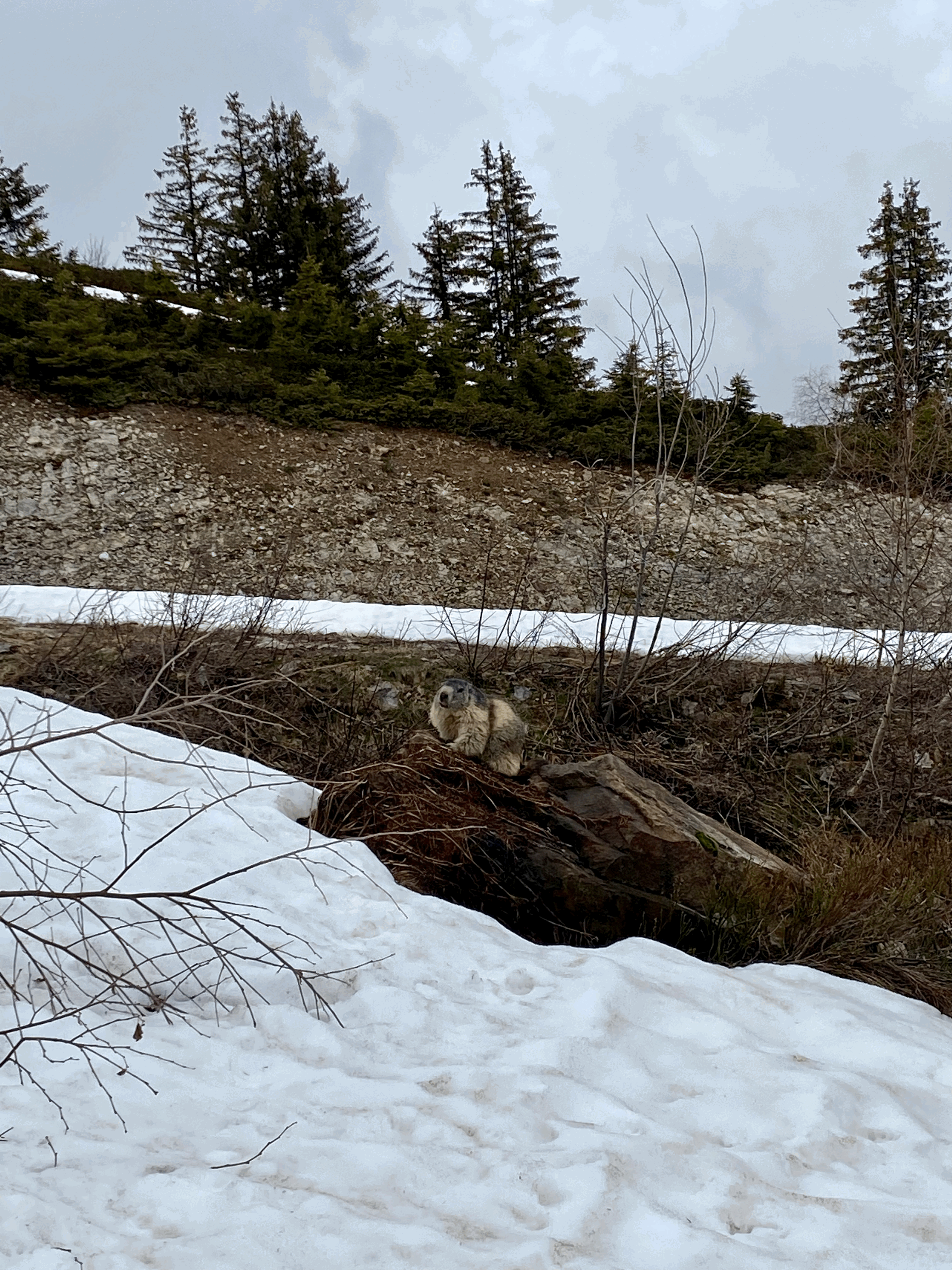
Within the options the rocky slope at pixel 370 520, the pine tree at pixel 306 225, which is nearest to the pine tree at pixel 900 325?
the rocky slope at pixel 370 520

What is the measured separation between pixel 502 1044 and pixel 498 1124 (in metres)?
0.54

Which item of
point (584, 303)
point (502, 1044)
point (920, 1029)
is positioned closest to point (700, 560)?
point (584, 303)

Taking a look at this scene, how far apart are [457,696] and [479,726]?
29 cm

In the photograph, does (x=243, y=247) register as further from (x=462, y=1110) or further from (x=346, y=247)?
(x=462, y=1110)

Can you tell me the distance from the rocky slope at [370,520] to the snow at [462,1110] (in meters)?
10.5

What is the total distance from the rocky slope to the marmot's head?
888 cm

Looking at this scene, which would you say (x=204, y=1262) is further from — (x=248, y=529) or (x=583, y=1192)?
(x=248, y=529)

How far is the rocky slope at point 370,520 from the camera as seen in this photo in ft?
52.3

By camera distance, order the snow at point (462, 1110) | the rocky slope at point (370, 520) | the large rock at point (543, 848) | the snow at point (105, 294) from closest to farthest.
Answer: the snow at point (462, 1110) < the large rock at point (543, 848) < the rocky slope at point (370, 520) < the snow at point (105, 294)

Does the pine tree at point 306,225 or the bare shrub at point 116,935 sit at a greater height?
the pine tree at point 306,225

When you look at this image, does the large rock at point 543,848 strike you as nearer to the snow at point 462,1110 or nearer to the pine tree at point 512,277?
the snow at point 462,1110

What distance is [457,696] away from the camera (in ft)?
19.7

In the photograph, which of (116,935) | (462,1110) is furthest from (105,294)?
(462,1110)

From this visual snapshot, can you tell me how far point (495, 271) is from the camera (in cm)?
2612
